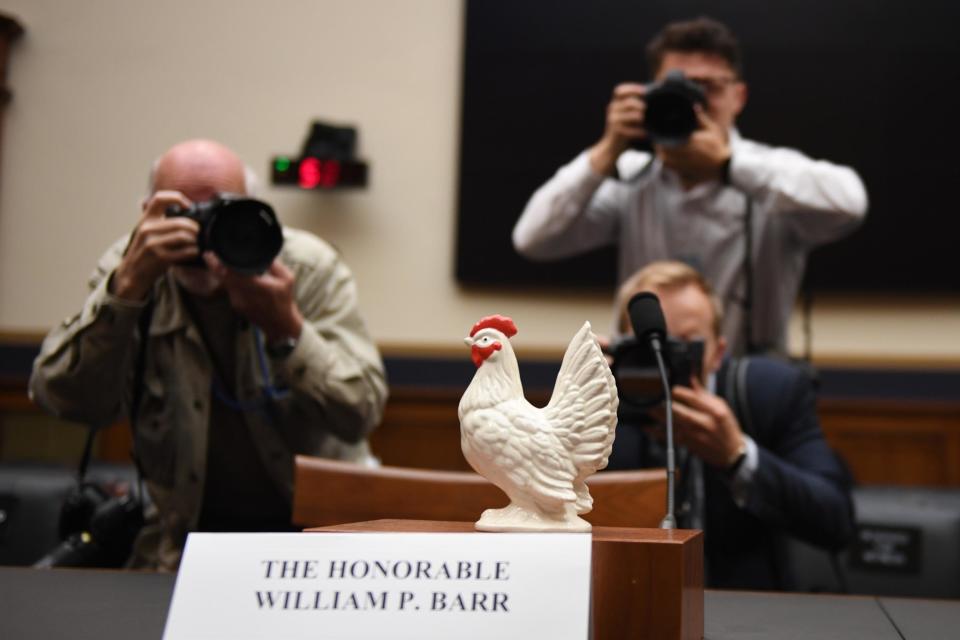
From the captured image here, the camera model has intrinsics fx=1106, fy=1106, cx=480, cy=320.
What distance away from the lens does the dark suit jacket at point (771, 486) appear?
1647mm

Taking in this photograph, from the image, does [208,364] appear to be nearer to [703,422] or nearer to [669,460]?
[703,422]

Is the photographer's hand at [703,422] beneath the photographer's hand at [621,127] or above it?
beneath

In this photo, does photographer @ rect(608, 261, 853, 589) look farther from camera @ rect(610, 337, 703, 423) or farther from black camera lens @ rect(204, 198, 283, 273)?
black camera lens @ rect(204, 198, 283, 273)

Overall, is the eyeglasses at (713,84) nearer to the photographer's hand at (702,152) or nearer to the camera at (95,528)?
the photographer's hand at (702,152)

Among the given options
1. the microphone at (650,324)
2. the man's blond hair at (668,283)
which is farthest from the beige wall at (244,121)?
the microphone at (650,324)

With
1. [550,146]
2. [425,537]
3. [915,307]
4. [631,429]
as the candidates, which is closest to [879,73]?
[915,307]

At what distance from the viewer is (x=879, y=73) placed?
352 cm

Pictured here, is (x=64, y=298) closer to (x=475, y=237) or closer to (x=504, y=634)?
(x=475, y=237)

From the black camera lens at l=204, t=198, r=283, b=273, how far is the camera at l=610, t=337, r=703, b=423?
536mm

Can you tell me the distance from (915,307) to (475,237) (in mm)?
1424

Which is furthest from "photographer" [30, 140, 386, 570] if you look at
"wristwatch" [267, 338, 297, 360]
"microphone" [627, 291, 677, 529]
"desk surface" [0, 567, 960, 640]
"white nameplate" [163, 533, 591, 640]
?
"white nameplate" [163, 533, 591, 640]

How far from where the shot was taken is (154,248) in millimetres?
1606

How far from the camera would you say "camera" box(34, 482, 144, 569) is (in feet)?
4.91

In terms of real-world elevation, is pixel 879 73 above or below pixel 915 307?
above
